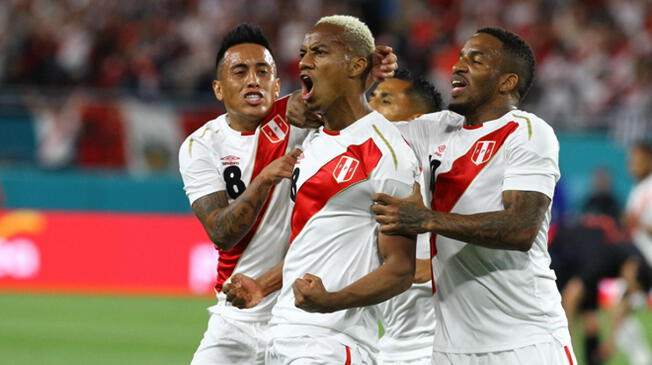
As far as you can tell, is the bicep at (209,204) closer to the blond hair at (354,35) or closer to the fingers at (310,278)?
the fingers at (310,278)

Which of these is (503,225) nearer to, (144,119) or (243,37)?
(243,37)

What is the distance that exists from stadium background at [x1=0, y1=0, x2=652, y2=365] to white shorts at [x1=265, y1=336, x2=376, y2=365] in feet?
24.0

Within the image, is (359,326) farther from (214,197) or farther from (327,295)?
(214,197)

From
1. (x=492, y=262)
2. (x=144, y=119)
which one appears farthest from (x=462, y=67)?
Result: (x=144, y=119)

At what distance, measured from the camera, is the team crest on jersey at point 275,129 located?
213 inches

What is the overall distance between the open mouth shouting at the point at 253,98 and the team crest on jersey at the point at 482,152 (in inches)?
46.9

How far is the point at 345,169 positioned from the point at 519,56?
107 centimetres

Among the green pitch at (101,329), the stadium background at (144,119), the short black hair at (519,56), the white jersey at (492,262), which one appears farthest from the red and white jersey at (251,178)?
the stadium background at (144,119)

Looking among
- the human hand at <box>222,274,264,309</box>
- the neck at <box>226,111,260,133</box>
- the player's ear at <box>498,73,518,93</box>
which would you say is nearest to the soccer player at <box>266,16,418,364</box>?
the human hand at <box>222,274,264,309</box>

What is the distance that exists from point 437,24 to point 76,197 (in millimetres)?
7454

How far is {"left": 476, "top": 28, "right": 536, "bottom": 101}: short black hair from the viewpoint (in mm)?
4926

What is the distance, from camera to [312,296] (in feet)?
14.0

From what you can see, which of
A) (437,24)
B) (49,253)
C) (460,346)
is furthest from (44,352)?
(437,24)

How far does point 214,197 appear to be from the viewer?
5.23 meters
